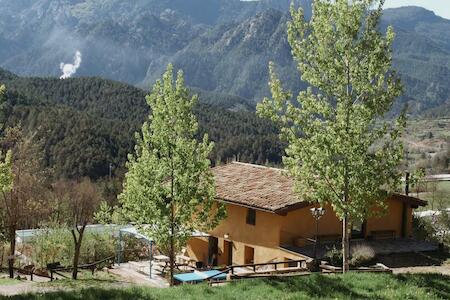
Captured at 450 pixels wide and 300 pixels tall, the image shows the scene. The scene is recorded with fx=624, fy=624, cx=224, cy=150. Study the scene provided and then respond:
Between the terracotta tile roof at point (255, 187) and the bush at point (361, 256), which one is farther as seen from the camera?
the terracotta tile roof at point (255, 187)

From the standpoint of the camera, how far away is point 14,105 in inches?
5290

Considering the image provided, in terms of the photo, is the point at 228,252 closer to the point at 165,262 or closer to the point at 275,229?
the point at 165,262

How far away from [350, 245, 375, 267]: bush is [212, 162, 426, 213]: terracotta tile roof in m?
3.21

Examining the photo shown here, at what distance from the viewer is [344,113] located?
18062 mm

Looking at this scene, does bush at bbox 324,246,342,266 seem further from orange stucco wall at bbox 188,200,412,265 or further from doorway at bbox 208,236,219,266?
doorway at bbox 208,236,219,266

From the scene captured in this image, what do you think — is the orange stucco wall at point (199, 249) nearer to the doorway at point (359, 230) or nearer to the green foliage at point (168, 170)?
the doorway at point (359, 230)

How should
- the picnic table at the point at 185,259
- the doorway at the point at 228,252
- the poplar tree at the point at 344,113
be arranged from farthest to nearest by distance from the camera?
1. the picnic table at the point at 185,259
2. the doorway at the point at 228,252
3. the poplar tree at the point at 344,113

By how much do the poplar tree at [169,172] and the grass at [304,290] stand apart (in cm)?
497

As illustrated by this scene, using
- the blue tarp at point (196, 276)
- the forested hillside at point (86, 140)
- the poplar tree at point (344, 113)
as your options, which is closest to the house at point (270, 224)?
the blue tarp at point (196, 276)

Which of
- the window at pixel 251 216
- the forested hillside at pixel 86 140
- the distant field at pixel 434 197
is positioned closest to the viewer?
the window at pixel 251 216

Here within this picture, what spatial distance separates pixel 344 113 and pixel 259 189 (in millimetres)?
14497

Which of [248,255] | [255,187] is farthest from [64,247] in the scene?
[255,187]

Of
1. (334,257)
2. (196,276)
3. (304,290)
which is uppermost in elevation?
(304,290)

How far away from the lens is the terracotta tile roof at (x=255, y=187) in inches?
1164
